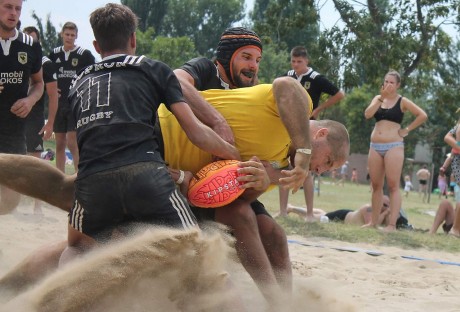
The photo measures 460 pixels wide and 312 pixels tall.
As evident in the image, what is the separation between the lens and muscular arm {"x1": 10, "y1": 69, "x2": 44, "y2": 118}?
5.85m

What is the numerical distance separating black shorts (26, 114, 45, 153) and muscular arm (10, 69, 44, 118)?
4.83ft

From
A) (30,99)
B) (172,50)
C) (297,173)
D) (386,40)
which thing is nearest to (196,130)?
(297,173)

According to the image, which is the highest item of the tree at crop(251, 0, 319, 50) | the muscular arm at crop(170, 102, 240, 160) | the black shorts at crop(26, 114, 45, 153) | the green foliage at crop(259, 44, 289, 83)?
the tree at crop(251, 0, 319, 50)

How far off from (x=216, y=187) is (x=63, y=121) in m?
5.58

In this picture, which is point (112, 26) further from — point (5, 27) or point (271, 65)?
point (271, 65)

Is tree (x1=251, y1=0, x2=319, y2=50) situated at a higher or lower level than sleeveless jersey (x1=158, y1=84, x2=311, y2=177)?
higher

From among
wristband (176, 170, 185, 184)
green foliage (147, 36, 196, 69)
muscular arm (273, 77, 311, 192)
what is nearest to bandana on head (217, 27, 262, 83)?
muscular arm (273, 77, 311, 192)

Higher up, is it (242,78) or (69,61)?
(242,78)

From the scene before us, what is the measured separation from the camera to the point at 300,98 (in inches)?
135

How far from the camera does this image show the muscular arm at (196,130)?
315 cm

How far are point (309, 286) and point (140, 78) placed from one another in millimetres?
1787

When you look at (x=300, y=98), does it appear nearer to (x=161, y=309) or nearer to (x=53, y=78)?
(x=161, y=309)

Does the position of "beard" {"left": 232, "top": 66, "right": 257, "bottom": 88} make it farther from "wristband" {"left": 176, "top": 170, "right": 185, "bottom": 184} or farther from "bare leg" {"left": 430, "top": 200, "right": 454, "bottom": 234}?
"bare leg" {"left": 430, "top": 200, "right": 454, "bottom": 234}

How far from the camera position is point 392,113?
28.5 ft
